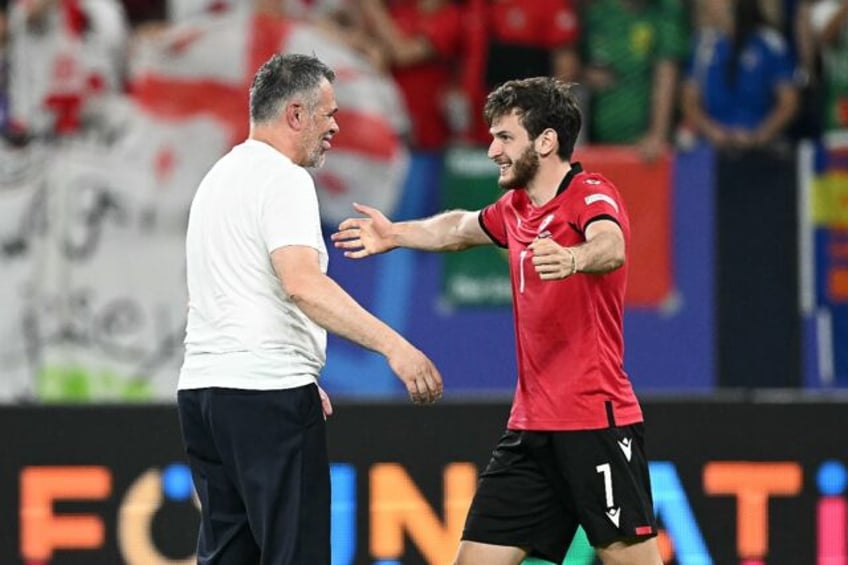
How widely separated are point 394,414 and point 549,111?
1.98 meters

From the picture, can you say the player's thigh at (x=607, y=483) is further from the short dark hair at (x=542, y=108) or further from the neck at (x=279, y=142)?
the neck at (x=279, y=142)

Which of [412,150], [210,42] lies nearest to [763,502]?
[412,150]

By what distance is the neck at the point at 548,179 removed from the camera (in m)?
6.02

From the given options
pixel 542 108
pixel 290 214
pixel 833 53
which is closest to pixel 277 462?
pixel 290 214

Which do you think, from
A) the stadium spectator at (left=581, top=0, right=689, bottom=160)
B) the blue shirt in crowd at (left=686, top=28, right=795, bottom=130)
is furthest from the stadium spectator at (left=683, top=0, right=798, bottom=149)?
the stadium spectator at (left=581, top=0, right=689, bottom=160)

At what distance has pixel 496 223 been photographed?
634 centimetres

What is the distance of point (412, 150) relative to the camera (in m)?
10.4

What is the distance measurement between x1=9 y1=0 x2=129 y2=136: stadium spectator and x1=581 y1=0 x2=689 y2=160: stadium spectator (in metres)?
2.76

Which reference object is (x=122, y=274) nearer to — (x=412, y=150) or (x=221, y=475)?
(x=412, y=150)

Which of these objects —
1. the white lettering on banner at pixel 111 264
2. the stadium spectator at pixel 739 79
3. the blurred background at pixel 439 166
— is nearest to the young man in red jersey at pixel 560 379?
the blurred background at pixel 439 166

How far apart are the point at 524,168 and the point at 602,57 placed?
4.75 m

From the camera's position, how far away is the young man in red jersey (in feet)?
19.5

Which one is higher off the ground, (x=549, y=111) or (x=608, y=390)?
(x=549, y=111)

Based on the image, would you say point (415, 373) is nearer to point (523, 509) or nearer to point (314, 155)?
point (314, 155)
